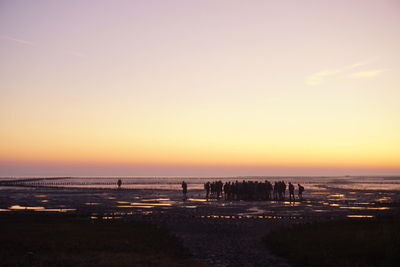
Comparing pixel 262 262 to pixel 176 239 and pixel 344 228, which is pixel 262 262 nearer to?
pixel 176 239

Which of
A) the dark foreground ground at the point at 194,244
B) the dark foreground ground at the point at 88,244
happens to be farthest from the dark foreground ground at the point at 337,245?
the dark foreground ground at the point at 88,244

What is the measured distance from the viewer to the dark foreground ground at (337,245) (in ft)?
42.3

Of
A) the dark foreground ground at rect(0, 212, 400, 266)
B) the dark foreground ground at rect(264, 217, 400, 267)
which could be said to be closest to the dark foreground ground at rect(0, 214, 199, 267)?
the dark foreground ground at rect(0, 212, 400, 266)

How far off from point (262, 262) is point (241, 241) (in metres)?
3.81

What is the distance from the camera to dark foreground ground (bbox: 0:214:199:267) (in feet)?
42.6

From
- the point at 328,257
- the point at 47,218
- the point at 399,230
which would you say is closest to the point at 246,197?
the point at 47,218

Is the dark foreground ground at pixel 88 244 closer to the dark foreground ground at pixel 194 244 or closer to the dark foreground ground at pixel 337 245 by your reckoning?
the dark foreground ground at pixel 194 244

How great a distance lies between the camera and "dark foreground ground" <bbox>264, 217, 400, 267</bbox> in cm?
1290

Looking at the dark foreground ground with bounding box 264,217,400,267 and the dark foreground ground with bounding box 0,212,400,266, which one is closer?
the dark foreground ground with bounding box 264,217,400,267

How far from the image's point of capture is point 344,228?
63.5ft

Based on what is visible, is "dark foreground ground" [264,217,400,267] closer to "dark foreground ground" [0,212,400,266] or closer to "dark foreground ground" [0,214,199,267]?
"dark foreground ground" [0,212,400,266]

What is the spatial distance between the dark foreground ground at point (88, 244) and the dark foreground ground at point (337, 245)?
12.7 ft

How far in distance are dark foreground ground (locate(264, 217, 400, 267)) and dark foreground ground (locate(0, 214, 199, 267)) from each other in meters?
3.88

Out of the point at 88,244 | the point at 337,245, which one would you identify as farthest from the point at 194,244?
the point at 337,245
